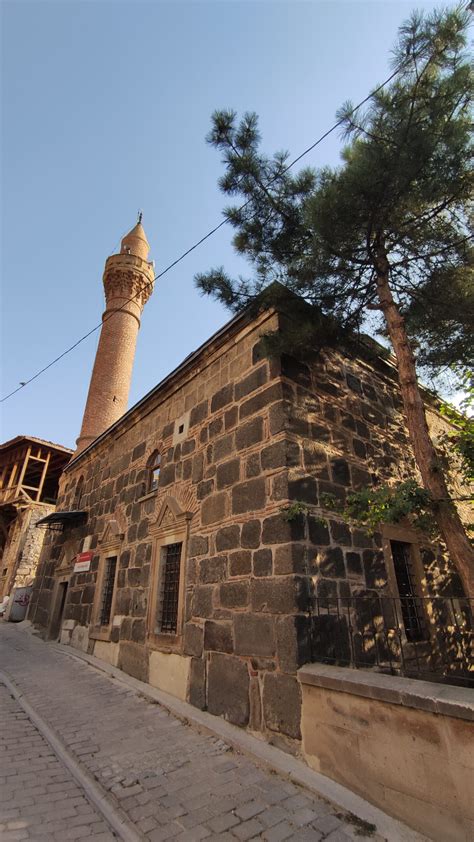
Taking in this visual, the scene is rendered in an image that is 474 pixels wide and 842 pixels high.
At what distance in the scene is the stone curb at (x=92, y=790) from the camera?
8.71ft

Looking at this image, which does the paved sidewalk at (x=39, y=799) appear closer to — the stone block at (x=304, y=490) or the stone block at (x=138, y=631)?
the stone block at (x=138, y=631)

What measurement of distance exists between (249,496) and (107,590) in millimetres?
5357

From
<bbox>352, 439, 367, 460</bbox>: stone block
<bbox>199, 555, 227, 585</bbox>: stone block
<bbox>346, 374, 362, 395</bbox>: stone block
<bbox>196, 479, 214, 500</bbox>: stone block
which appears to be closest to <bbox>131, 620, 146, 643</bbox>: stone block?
<bbox>199, 555, 227, 585</bbox>: stone block

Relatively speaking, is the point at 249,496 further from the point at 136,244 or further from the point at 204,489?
the point at 136,244

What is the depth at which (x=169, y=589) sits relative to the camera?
6.31 meters

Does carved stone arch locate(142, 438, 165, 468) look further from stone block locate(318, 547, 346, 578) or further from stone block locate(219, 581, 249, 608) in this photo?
stone block locate(318, 547, 346, 578)

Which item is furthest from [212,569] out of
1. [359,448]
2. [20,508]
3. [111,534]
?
[20,508]

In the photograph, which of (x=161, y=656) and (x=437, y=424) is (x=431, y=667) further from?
(x=437, y=424)

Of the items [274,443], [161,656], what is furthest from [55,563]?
[274,443]

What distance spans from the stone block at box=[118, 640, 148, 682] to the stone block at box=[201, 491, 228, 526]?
253 centimetres

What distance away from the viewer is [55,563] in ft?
38.4

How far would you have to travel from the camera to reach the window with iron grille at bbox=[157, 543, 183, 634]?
6.05 m

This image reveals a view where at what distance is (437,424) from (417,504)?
5.68 meters

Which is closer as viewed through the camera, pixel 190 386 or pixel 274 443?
pixel 274 443
